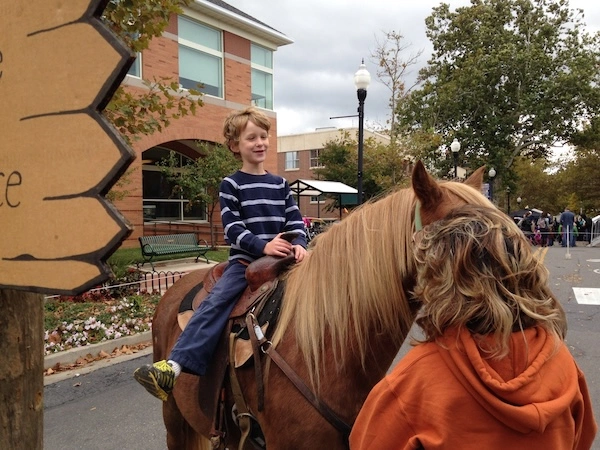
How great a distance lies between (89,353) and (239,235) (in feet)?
13.8

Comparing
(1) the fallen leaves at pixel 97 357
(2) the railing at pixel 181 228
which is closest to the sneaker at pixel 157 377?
(1) the fallen leaves at pixel 97 357

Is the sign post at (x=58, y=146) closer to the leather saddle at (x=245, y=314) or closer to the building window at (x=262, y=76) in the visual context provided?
the leather saddle at (x=245, y=314)

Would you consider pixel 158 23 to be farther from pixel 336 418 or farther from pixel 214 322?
pixel 336 418

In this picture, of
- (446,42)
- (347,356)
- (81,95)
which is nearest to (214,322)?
(347,356)

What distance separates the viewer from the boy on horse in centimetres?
213

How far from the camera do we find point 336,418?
1790mm

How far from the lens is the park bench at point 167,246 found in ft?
37.3

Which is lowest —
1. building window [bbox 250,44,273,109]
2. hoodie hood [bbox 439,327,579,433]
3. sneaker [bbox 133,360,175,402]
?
sneaker [bbox 133,360,175,402]

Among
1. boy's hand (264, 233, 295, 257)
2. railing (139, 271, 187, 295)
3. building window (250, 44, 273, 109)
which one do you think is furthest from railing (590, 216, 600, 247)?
boy's hand (264, 233, 295, 257)

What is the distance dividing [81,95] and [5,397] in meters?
A: 0.90

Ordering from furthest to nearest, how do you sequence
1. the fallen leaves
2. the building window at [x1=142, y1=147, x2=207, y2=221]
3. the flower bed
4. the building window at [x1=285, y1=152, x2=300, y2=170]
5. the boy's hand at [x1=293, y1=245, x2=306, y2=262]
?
1. the building window at [x1=285, y1=152, x2=300, y2=170]
2. the building window at [x1=142, y1=147, x2=207, y2=221]
3. the flower bed
4. the fallen leaves
5. the boy's hand at [x1=293, y1=245, x2=306, y2=262]

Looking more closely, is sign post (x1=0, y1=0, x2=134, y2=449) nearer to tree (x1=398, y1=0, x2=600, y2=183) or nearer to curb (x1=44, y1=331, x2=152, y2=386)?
curb (x1=44, y1=331, x2=152, y2=386)

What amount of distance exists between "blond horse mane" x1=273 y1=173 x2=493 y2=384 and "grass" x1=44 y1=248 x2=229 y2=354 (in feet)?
12.0

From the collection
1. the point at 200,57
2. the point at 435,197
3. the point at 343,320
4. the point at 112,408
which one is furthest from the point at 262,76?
the point at 435,197
